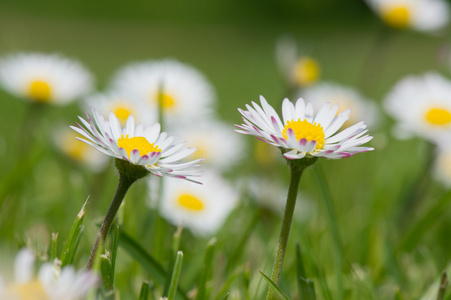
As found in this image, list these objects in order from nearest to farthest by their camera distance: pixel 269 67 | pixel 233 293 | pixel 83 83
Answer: pixel 233 293 < pixel 83 83 < pixel 269 67

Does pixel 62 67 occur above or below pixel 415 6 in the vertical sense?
below

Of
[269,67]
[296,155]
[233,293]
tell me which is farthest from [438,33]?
[269,67]

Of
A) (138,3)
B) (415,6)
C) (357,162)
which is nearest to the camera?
(415,6)

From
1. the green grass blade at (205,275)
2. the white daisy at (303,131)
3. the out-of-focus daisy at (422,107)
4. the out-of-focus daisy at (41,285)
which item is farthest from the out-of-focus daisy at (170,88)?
the out-of-focus daisy at (41,285)

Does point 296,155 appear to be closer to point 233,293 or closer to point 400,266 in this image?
point 233,293

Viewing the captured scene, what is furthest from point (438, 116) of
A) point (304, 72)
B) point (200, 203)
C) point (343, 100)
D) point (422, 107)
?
point (343, 100)

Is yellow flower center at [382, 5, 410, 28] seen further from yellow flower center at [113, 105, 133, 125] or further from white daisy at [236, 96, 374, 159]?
white daisy at [236, 96, 374, 159]
